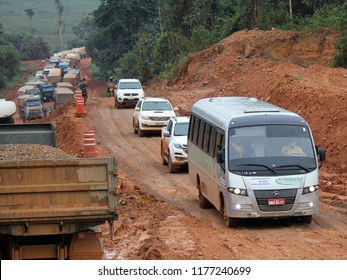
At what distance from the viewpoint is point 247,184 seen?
58.8ft

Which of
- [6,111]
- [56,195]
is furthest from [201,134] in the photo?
[6,111]

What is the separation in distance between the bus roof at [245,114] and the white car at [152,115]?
16.7 metres

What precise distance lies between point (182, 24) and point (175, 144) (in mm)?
45556

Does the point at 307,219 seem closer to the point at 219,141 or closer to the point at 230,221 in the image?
the point at 230,221

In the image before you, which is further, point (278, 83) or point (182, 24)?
point (182, 24)

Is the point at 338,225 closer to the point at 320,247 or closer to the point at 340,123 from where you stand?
the point at 320,247

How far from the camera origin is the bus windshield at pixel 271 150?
18.1 m

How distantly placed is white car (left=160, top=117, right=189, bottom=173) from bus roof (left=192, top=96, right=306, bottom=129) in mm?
6381

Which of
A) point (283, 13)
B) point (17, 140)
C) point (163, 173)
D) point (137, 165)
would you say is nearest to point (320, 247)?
point (17, 140)

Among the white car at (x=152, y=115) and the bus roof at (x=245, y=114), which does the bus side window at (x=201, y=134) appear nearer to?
the bus roof at (x=245, y=114)

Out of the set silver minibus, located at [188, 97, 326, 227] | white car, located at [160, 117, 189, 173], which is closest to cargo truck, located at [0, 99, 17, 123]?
white car, located at [160, 117, 189, 173]

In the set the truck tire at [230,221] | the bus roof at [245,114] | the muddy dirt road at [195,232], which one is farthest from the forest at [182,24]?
the truck tire at [230,221]

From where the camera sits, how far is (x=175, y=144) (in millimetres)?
28188

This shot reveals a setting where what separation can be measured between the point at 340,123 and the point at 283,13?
33.3 meters
